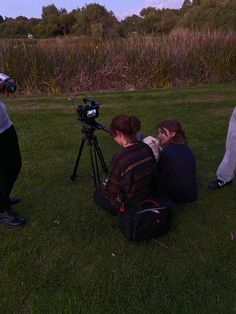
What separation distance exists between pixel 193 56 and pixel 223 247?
8.44 m

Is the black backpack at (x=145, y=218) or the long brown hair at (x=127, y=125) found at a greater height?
the long brown hair at (x=127, y=125)

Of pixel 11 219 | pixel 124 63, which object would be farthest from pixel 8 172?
pixel 124 63

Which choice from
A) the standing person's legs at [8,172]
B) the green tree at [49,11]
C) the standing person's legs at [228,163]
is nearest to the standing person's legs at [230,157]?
the standing person's legs at [228,163]

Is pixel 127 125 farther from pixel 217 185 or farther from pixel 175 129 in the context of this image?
pixel 217 185

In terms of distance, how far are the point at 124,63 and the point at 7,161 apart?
7.95 m

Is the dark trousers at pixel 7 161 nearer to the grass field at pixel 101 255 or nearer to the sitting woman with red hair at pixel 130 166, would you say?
the grass field at pixel 101 255

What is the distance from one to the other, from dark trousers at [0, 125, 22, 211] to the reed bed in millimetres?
7192

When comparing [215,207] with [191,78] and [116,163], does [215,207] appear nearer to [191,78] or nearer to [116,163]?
[116,163]

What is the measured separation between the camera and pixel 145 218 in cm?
343

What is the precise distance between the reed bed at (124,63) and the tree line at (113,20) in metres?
1.65

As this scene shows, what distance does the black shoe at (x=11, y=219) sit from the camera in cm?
387

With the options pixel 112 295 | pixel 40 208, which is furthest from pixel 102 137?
pixel 112 295

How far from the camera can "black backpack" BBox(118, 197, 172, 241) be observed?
342 cm

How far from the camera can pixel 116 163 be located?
347 centimetres
